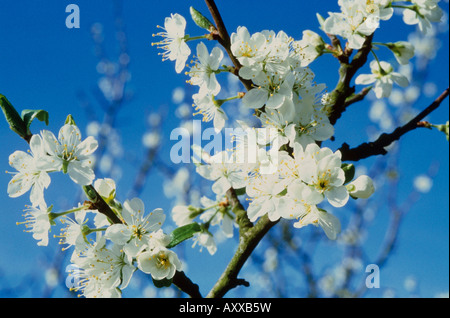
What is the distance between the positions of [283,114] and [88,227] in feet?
2.08

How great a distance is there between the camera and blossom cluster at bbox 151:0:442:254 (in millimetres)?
1151

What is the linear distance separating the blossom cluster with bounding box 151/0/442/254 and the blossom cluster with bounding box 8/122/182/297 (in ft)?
0.98

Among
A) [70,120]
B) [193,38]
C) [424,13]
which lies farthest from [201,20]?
[424,13]

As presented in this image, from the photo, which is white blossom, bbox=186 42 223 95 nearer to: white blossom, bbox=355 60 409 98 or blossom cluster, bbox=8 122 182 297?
blossom cluster, bbox=8 122 182 297

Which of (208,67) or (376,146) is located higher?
(208,67)

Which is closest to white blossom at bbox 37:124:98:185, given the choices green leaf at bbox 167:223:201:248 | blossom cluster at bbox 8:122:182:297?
blossom cluster at bbox 8:122:182:297

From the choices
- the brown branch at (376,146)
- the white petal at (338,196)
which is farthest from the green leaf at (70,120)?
the brown branch at (376,146)

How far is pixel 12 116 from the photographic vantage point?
3.60 feet

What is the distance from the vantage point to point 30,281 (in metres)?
3.83

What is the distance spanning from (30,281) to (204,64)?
3301 millimetres

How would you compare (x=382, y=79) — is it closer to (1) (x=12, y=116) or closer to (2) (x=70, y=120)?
(2) (x=70, y=120)

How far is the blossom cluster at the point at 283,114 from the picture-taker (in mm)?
1151

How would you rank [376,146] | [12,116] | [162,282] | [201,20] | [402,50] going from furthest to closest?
[402,50], [376,146], [201,20], [162,282], [12,116]
